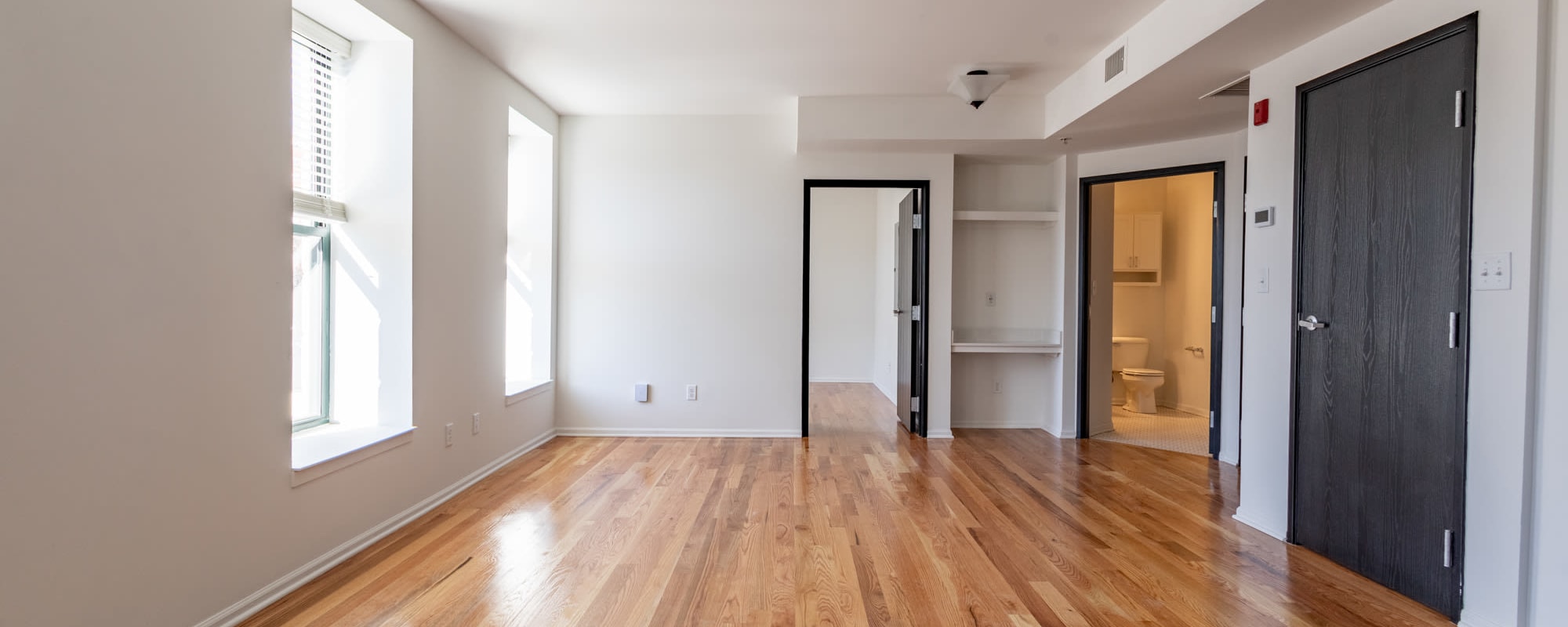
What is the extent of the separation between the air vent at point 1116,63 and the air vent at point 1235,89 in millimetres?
482

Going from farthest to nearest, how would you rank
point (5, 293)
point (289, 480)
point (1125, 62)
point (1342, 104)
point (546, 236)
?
point (546, 236) → point (1125, 62) → point (1342, 104) → point (289, 480) → point (5, 293)

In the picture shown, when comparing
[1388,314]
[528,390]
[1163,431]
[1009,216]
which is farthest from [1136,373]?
[528,390]

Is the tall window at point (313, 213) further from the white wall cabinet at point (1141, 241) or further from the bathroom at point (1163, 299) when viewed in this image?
the white wall cabinet at point (1141, 241)

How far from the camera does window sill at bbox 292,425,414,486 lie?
2369 mm

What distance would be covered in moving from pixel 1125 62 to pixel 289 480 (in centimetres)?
401

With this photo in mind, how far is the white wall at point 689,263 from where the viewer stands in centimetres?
489

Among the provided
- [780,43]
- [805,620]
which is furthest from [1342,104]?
[805,620]

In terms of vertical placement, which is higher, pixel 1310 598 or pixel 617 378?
pixel 617 378

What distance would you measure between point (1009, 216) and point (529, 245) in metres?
3.54

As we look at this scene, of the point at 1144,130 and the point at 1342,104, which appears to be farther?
the point at 1144,130

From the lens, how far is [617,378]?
4945mm

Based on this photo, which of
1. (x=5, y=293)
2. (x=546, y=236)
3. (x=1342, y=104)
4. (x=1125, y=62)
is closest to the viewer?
(x=5, y=293)

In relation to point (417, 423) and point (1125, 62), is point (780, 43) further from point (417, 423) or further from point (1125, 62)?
point (417, 423)

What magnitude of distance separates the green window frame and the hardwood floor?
619mm
